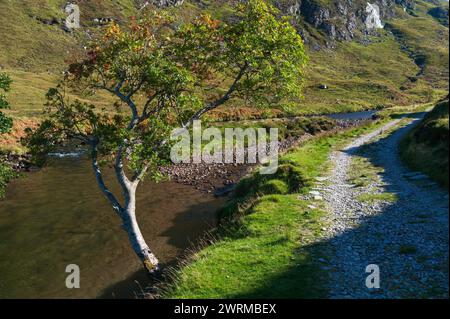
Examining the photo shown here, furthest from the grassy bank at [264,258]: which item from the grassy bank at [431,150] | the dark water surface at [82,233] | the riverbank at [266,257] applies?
the grassy bank at [431,150]

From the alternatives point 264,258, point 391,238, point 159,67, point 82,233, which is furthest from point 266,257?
point 82,233

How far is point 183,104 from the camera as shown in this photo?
66.9 ft

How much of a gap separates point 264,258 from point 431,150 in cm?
2040

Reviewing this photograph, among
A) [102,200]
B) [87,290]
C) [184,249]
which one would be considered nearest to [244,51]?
[184,249]

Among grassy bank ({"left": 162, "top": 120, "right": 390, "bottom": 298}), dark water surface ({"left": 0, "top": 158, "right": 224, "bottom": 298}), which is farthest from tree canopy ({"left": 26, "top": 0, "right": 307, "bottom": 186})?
dark water surface ({"left": 0, "top": 158, "right": 224, "bottom": 298})

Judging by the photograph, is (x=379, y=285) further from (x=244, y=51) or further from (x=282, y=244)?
(x=244, y=51)

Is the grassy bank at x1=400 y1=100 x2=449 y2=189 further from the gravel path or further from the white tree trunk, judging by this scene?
the white tree trunk

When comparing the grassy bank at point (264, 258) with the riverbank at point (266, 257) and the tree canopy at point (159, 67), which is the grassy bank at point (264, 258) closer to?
the riverbank at point (266, 257)

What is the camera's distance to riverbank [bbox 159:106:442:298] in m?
13.1

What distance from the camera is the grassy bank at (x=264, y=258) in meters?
13.1

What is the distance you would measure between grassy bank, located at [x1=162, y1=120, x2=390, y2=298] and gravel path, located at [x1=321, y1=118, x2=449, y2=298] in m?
0.82

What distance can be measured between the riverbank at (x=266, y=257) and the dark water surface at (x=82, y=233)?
6.84 meters
